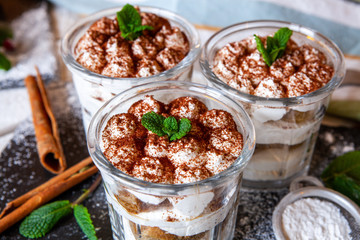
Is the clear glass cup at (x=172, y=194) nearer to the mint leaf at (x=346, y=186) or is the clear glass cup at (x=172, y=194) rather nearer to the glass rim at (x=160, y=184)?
the glass rim at (x=160, y=184)

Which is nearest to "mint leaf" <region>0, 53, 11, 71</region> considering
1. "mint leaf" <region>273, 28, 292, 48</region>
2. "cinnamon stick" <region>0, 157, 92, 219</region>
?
"cinnamon stick" <region>0, 157, 92, 219</region>

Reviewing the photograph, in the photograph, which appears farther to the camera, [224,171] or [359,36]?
[359,36]

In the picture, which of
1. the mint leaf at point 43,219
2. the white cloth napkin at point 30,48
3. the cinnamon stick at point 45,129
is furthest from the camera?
the white cloth napkin at point 30,48

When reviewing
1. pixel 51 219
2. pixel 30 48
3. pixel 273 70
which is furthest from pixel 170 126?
pixel 30 48

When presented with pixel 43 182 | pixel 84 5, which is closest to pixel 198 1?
pixel 84 5

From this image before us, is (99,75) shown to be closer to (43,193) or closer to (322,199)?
(43,193)

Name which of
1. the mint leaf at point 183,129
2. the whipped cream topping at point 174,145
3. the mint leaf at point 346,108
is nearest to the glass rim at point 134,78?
the whipped cream topping at point 174,145

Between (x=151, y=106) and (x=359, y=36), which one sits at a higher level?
(x=151, y=106)

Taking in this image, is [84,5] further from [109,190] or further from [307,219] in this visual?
[307,219]
